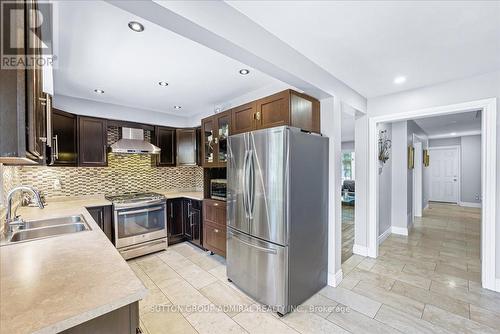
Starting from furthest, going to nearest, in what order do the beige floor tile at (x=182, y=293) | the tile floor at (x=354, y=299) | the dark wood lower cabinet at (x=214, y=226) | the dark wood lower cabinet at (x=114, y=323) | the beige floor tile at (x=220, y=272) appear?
1. the dark wood lower cabinet at (x=214, y=226)
2. the beige floor tile at (x=220, y=272)
3. the beige floor tile at (x=182, y=293)
4. the tile floor at (x=354, y=299)
5. the dark wood lower cabinet at (x=114, y=323)

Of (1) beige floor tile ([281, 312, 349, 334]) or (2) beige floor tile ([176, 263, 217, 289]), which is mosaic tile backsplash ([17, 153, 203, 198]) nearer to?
(2) beige floor tile ([176, 263, 217, 289])

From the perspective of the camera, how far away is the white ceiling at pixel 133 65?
166 centimetres

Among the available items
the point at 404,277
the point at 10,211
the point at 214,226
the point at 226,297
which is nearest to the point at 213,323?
the point at 226,297

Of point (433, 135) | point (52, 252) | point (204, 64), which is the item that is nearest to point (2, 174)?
point (52, 252)

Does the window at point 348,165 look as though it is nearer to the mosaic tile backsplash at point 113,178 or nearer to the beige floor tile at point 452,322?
the mosaic tile backsplash at point 113,178

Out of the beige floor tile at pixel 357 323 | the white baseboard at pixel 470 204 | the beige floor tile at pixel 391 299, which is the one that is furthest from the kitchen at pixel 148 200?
the white baseboard at pixel 470 204

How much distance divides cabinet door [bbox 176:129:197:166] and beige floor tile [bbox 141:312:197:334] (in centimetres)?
262

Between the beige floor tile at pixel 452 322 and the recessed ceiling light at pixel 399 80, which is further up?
the recessed ceiling light at pixel 399 80

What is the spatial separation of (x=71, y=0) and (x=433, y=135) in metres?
9.09

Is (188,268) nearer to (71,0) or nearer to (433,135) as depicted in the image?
(71,0)

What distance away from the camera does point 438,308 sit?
214 cm

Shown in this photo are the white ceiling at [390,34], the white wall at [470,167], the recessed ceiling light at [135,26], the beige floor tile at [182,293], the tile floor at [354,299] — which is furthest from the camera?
the white wall at [470,167]

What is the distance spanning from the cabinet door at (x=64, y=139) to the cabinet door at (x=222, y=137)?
6.71 ft

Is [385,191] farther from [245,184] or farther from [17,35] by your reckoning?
[17,35]
